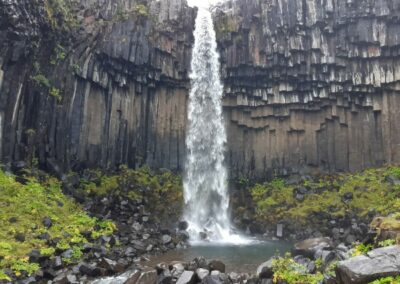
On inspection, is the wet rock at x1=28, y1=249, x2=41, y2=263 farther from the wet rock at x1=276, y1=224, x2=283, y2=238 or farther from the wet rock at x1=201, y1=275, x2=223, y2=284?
the wet rock at x1=276, y1=224, x2=283, y2=238

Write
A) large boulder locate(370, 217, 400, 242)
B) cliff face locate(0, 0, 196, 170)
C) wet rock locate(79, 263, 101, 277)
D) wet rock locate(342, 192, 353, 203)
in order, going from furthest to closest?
1. wet rock locate(342, 192, 353, 203)
2. cliff face locate(0, 0, 196, 170)
3. wet rock locate(79, 263, 101, 277)
4. large boulder locate(370, 217, 400, 242)

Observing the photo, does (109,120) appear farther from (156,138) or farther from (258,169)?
(258,169)

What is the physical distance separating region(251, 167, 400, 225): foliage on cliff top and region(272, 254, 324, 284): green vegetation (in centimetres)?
1523

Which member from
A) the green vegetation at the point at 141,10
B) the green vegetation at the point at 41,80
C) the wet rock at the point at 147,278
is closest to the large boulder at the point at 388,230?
the wet rock at the point at 147,278

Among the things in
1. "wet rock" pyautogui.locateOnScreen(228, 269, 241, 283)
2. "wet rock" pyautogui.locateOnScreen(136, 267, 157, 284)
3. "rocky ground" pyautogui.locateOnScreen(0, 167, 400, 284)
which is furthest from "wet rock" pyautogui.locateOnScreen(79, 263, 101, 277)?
"wet rock" pyautogui.locateOnScreen(228, 269, 241, 283)

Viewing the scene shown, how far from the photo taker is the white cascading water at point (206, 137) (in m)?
31.9

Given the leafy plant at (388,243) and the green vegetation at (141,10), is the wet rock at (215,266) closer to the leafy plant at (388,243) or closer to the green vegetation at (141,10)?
the leafy plant at (388,243)

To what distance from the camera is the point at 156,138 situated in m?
34.0

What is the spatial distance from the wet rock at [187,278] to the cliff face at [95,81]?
1491 centimetres

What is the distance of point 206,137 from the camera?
34906 millimetres

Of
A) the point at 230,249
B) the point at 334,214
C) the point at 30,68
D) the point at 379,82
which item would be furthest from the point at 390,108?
the point at 30,68

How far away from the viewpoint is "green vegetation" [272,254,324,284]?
11.2 meters

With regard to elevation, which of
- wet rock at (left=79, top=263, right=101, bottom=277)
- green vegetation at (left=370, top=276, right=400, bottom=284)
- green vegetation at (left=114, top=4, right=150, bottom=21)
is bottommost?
wet rock at (left=79, top=263, right=101, bottom=277)

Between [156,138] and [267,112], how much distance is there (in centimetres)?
1023
